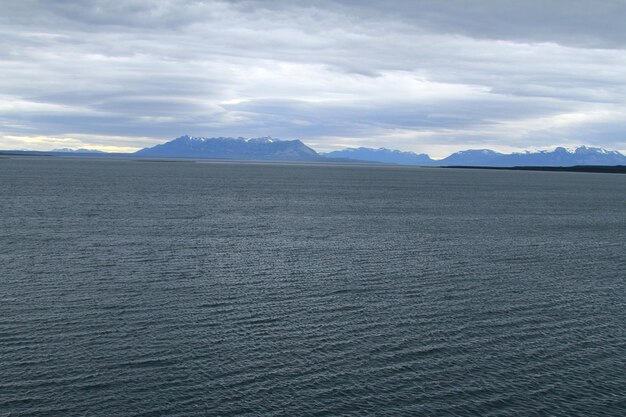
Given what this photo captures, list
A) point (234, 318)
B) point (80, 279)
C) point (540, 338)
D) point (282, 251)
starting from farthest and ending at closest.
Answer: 1. point (282, 251)
2. point (80, 279)
3. point (234, 318)
4. point (540, 338)

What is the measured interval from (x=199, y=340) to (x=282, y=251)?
101 feet

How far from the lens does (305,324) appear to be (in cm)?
3944

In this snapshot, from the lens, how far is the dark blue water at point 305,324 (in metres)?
28.9

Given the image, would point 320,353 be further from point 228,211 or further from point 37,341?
point 228,211

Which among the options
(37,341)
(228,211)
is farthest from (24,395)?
(228,211)

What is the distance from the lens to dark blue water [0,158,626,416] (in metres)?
28.9

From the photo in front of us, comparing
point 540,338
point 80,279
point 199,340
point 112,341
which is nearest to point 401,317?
point 540,338

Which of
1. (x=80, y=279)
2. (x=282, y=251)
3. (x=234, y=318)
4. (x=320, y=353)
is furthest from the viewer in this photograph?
(x=282, y=251)

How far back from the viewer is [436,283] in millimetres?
51594

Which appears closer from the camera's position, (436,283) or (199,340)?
(199,340)

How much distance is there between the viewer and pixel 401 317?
1628 inches

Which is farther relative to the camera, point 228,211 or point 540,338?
point 228,211

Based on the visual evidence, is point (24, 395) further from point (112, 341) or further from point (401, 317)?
point (401, 317)

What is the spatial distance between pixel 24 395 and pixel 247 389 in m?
9.89
